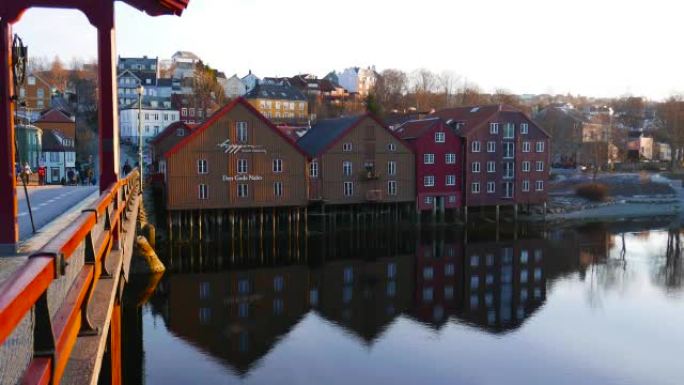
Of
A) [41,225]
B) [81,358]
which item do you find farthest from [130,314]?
[81,358]

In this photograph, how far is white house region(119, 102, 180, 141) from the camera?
7025 cm

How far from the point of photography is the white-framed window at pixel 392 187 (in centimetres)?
4254

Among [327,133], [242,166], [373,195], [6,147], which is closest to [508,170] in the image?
[373,195]

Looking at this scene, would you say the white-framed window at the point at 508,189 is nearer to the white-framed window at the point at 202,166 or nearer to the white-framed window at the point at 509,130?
the white-framed window at the point at 509,130

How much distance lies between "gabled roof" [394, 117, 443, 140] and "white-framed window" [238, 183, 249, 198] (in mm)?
12372

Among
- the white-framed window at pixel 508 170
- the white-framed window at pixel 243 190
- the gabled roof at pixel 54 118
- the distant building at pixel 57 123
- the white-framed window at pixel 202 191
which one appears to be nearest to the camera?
the white-framed window at pixel 202 191

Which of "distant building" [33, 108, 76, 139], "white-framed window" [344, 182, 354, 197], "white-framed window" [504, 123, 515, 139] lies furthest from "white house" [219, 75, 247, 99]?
"white-framed window" [344, 182, 354, 197]

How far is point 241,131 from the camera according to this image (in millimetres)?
36938

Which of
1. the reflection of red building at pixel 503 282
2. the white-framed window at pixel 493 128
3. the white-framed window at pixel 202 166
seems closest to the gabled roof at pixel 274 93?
the white-framed window at pixel 493 128

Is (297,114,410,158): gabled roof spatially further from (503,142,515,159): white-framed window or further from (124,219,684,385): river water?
(503,142,515,159): white-framed window

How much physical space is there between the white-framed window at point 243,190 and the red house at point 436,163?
12.1 metres

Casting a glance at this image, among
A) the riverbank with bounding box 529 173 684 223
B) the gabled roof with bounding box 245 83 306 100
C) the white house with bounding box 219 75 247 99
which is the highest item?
the white house with bounding box 219 75 247 99

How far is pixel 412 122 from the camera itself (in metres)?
46.2

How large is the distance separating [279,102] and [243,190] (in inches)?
1713
